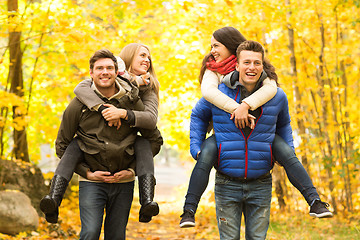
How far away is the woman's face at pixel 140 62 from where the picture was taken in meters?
4.31

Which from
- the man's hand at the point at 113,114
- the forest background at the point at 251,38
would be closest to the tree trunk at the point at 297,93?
the forest background at the point at 251,38

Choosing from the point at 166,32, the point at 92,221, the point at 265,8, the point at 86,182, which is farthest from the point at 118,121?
the point at 166,32

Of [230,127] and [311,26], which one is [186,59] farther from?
[230,127]

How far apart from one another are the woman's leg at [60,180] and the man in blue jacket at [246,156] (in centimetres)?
122

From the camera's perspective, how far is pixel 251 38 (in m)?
9.59

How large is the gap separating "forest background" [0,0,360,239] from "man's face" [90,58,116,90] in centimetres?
373

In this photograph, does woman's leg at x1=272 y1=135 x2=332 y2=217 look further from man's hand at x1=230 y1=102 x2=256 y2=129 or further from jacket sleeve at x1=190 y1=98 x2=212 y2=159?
jacket sleeve at x1=190 y1=98 x2=212 y2=159

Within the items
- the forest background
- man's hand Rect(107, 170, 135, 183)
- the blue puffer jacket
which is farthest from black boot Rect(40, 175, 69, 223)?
the forest background

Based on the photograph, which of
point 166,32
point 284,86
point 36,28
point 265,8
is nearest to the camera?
point 265,8

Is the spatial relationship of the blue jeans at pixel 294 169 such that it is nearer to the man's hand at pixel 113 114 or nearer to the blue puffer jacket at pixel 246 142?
the blue puffer jacket at pixel 246 142

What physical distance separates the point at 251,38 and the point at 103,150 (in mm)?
6504

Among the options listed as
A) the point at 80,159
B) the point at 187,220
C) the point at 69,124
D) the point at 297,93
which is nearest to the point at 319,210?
the point at 187,220

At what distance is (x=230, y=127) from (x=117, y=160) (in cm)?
102

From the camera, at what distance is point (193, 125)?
12.9 feet
